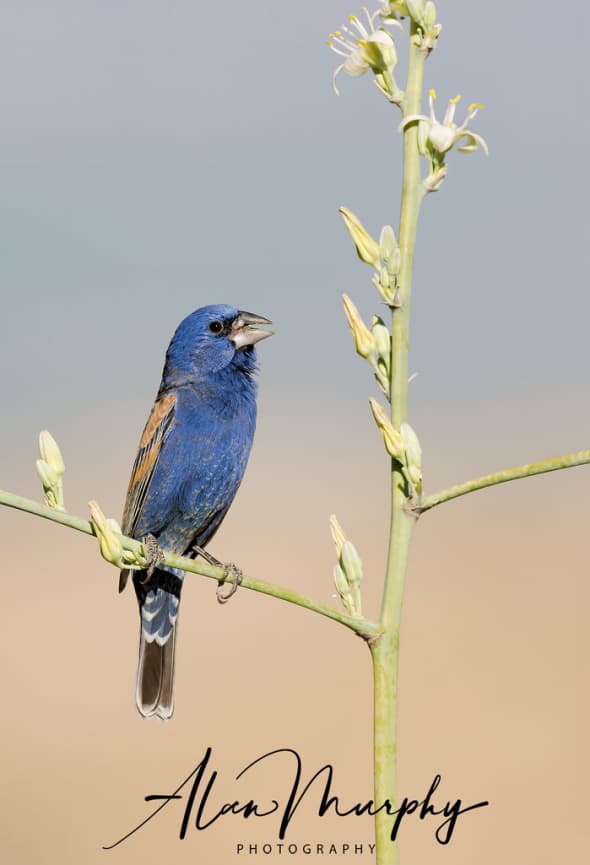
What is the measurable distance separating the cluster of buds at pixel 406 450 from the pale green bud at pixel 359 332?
0.14m

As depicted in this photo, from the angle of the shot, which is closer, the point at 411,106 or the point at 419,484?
the point at 419,484

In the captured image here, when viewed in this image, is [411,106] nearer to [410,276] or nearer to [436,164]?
[436,164]

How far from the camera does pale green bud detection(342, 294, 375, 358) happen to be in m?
1.59

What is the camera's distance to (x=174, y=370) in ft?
14.9

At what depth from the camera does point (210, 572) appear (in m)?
1.63

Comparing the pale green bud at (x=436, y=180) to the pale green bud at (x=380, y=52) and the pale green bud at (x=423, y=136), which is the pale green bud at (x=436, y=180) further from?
the pale green bud at (x=380, y=52)

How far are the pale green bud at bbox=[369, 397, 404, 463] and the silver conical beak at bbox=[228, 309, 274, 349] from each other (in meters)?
2.85

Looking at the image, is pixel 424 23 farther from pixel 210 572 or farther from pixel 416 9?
pixel 210 572

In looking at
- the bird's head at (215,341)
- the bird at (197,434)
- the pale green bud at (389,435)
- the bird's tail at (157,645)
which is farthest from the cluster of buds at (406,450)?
the bird's tail at (157,645)

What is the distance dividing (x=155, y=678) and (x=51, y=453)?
307cm

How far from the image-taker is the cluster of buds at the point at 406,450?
146cm

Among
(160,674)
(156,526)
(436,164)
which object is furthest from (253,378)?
(436,164)

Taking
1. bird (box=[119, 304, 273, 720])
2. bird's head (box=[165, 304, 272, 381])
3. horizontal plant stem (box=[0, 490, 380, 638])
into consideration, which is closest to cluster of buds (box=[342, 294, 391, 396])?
horizontal plant stem (box=[0, 490, 380, 638])

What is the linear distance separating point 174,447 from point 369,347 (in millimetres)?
2823
